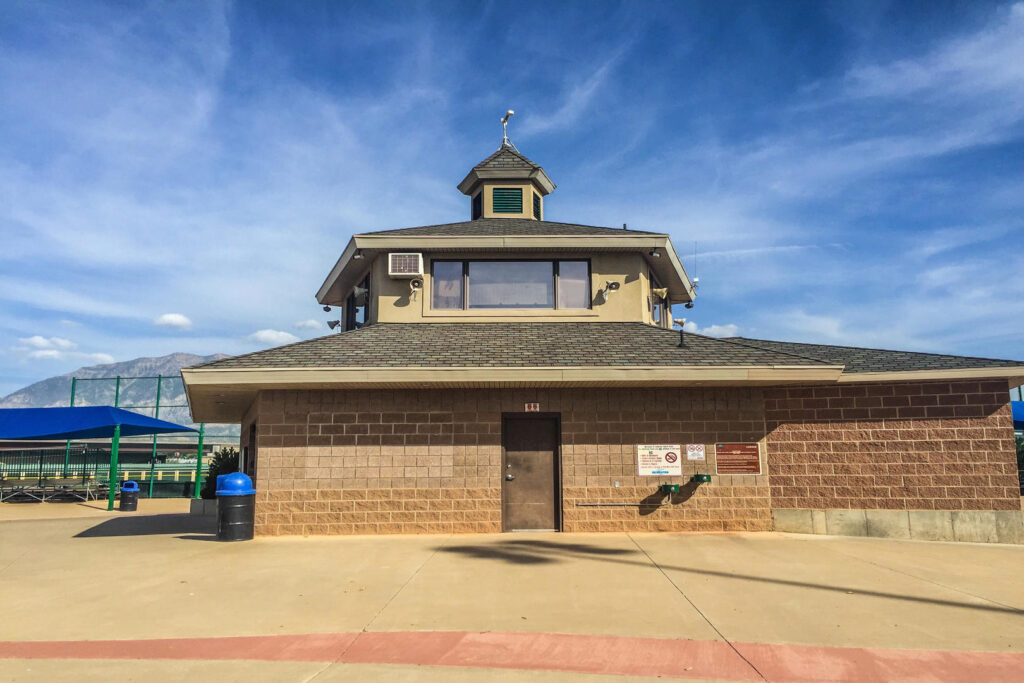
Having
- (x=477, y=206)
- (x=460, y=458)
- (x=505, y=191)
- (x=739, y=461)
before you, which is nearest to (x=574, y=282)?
(x=505, y=191)

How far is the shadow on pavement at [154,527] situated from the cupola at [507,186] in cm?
1100

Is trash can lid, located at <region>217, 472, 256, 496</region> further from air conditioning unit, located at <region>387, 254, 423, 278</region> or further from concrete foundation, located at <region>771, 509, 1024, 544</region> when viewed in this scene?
concrete foundation, located at <region>771, 509, 1024, 544</region>

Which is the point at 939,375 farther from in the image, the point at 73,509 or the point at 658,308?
the point at 73,509

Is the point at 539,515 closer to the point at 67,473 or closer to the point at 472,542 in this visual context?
the point at 472,542

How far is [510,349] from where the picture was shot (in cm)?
1439

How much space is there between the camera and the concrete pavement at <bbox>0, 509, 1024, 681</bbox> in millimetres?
6359

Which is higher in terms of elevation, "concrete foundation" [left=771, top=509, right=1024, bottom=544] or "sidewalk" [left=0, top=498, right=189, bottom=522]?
"concrete foundation" [left=771, top=509, right=1024, bottom=544]

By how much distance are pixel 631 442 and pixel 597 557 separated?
10.9ft

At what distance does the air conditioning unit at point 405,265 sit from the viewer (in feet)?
53.7

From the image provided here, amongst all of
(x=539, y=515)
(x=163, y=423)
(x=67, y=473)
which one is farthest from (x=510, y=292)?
(x=67, y=473)

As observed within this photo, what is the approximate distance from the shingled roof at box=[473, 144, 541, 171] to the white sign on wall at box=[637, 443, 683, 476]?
979 centimetres

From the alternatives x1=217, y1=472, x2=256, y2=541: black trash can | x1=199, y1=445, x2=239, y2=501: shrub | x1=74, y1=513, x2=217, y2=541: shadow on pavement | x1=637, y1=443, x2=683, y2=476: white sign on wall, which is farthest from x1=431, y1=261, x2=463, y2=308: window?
x1=199, y1=445, x2=239, y2=501: shrub

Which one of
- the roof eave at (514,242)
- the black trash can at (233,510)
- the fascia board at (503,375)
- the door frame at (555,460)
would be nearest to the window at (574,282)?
the roof eave at (514,242)

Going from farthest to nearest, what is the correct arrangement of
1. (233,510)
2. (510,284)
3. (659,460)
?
(510,284) < (659,460) < (233,510)
